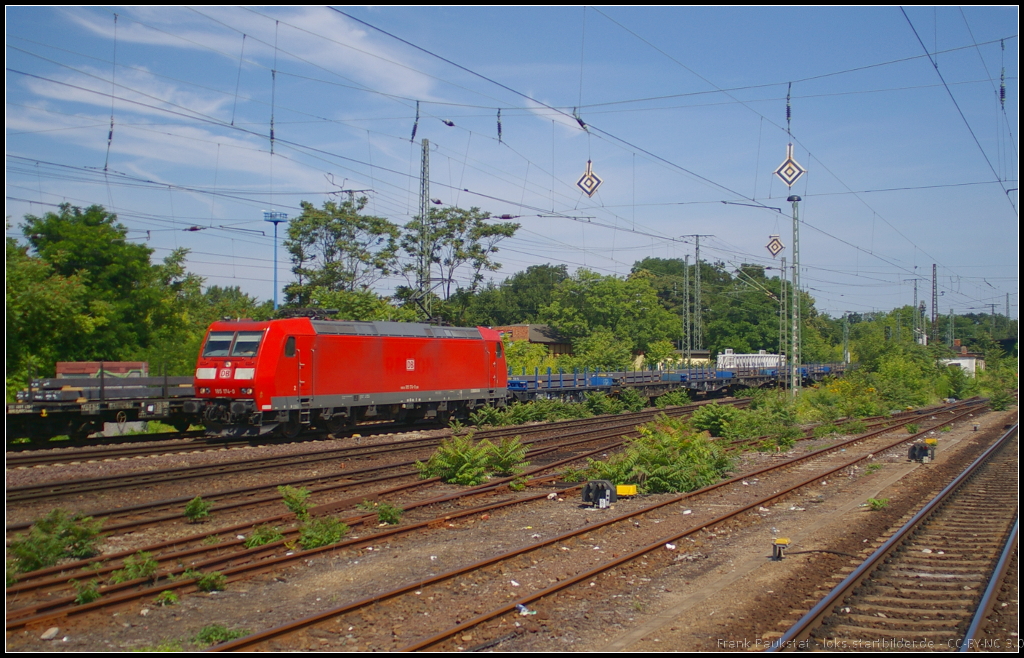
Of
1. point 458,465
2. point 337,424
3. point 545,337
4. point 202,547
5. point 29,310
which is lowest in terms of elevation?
point 202,547

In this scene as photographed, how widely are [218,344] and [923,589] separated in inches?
655

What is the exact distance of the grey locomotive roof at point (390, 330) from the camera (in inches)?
794

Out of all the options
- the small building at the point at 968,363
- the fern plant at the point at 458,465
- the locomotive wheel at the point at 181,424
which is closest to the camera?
the fern plant at the point at 458,465

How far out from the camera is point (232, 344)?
18719 mm

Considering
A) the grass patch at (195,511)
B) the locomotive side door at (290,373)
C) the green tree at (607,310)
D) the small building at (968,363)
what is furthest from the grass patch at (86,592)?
the small building at (968,363)

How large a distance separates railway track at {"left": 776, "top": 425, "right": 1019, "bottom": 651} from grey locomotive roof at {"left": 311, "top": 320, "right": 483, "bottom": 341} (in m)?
14.8

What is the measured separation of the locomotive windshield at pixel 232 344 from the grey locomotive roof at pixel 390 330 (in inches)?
67.4

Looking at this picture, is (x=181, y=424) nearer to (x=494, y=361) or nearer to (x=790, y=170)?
(x=494, y=361)

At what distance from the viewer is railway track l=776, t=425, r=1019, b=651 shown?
632 centimetres

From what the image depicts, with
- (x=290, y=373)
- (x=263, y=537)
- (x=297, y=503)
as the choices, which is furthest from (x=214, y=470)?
(x=263, y=537)

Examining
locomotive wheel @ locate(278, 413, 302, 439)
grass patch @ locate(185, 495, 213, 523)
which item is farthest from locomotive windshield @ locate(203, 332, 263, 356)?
grass patch @ locate(185, 495, 213, 523)

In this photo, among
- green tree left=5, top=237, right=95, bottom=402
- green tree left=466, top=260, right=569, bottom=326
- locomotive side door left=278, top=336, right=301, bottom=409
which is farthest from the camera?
green tree left=466, top=260, right=569, bottom=326

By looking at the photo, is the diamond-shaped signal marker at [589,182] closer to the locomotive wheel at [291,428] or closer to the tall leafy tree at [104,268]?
the locomotive wheel at [291,428]

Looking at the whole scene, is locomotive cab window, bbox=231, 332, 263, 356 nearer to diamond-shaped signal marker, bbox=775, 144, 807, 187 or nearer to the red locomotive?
the red locomotive
